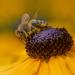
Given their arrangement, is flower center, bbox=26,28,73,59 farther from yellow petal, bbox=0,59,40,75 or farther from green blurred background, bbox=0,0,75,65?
green blurred background, bbox=0,0,75,65

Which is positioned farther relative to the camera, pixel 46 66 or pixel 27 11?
pixel 27 11

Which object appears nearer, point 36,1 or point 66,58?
point 66,58

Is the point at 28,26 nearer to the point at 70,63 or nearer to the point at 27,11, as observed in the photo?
the point at 70,63

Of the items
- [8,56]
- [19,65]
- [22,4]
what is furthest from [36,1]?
[19,65]

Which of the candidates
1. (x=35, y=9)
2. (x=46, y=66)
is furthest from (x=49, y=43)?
(x=35, y=9)

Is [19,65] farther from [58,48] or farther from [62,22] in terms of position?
[62,22]

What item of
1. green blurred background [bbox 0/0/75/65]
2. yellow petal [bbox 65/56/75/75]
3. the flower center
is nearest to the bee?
the flower center
